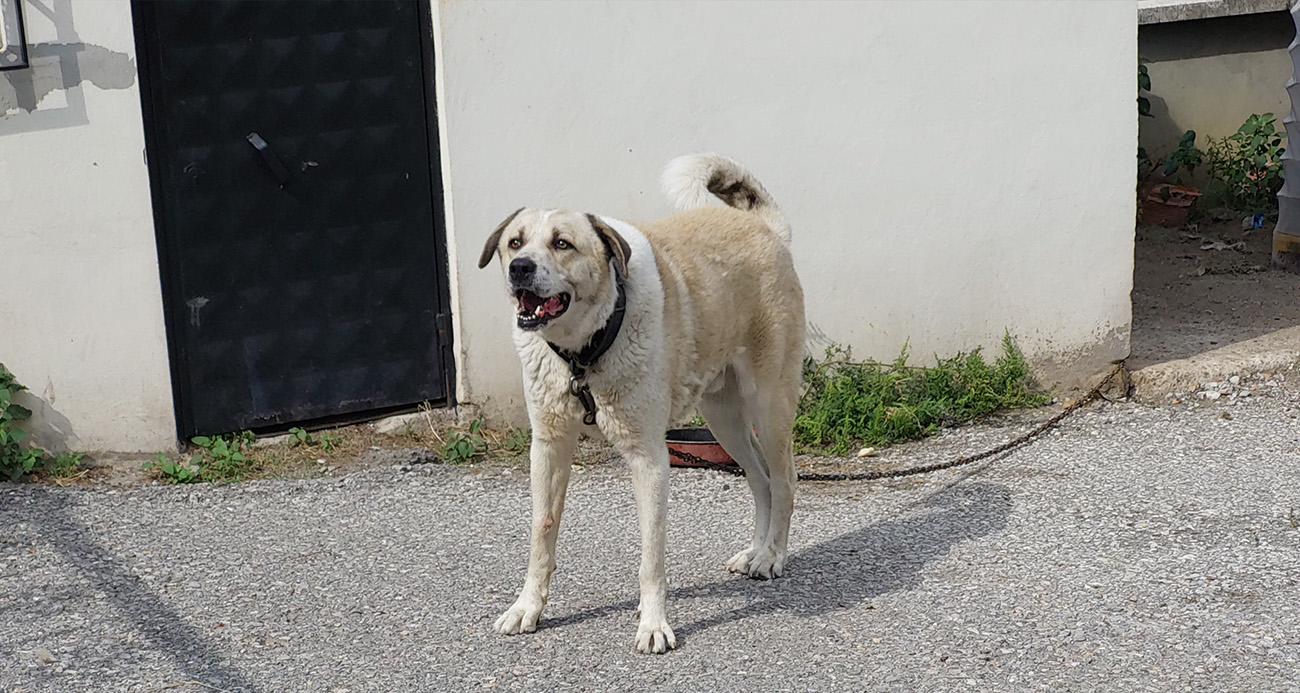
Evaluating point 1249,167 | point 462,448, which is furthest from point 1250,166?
point 462,448

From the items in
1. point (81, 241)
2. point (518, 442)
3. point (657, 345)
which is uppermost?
point (81, 241)

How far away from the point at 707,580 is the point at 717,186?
154 centimetres

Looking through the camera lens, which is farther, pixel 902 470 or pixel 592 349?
pixel 902 470

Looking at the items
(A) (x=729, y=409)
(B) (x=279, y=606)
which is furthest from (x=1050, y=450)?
(B) (x=279, y=606)

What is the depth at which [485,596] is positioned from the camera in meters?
4.70

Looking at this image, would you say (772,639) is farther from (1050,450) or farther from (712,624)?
(1050,450)

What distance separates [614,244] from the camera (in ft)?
13.4

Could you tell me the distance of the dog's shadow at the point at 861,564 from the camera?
457 centimetres

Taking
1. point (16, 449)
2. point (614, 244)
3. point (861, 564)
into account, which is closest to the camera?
point (614, 244)

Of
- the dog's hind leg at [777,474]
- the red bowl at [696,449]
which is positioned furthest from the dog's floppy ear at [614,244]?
the red bowl at [696,449]

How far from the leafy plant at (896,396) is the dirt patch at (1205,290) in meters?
0.87

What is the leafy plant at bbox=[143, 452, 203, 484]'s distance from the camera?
20.0 feet

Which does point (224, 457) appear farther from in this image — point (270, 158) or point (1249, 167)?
point (1249, 167)

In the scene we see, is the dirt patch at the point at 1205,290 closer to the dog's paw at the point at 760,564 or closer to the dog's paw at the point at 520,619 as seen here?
the dog's paw at the point at 760,564
